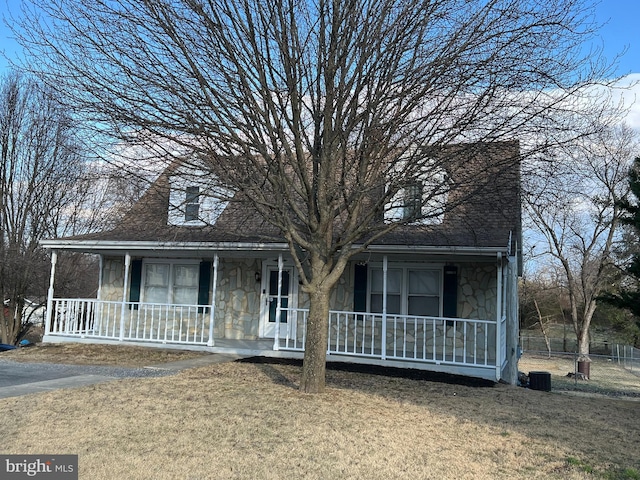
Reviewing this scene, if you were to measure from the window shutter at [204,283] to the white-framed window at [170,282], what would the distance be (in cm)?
27

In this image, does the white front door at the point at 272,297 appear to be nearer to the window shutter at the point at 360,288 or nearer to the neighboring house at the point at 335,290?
the neighboring house at the point at 335,290

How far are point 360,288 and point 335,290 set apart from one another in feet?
2.31

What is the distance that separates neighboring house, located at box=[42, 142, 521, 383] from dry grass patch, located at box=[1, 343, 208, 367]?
17.3 inches

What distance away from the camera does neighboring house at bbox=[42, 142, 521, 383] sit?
10.4 m

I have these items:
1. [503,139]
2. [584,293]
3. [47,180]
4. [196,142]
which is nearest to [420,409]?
[503,139]

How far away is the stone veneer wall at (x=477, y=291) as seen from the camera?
11719 mm

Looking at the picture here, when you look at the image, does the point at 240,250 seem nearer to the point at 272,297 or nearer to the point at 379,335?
the point at 272,297

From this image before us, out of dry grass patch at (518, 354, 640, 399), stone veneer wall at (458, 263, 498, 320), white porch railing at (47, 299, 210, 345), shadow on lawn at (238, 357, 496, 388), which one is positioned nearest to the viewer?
shadow on lawn at (238, 357, 496, 388)

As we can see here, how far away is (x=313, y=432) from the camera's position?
5598 mm

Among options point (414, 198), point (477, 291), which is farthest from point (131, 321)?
point (414, 198)

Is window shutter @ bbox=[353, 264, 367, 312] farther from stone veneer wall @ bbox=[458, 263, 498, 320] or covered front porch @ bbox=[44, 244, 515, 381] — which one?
stone veneer wall @ bbox=[458, 263, 498, 320]

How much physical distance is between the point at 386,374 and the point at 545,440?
451 centimetres

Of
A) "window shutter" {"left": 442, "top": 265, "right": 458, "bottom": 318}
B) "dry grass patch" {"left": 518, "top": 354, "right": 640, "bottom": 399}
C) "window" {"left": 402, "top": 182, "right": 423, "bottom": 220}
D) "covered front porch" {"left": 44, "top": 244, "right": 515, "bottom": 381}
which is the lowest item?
"dry grass patch" {"left": 518, "top": 354, "right": 640, "bottom": 399}

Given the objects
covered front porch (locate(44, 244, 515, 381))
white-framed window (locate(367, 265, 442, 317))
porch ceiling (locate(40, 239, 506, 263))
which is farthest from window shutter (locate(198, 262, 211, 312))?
white-framed window (locate(367, 265, 442, 317))
